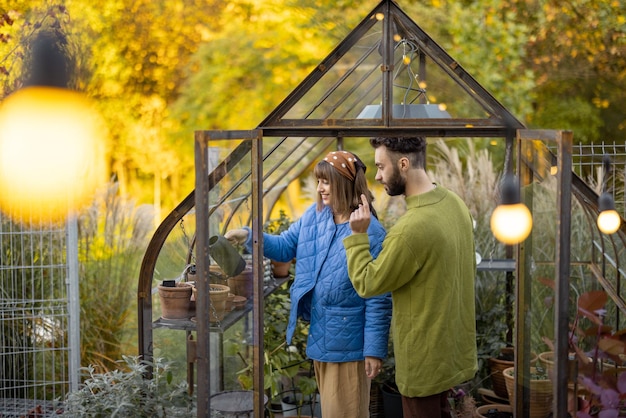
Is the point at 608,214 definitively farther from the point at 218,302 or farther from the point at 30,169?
the point at 30,169

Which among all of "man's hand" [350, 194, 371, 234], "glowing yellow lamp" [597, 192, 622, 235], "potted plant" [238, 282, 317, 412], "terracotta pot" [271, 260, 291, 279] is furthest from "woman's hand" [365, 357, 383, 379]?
"terracotta pot" [271, 260, 291, 279]

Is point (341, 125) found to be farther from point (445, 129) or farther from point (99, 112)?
point (99, 112)

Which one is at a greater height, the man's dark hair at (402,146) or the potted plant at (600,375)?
the man's dark hair at (402,146)

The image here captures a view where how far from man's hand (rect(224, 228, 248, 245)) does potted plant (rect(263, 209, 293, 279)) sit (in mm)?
1091

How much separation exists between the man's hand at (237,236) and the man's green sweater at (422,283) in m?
0.49

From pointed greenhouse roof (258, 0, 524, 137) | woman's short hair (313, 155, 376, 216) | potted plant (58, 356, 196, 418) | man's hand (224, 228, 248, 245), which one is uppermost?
pointed greenhouse roof (258, 0, 524, 137)

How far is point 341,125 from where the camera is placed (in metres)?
3.34

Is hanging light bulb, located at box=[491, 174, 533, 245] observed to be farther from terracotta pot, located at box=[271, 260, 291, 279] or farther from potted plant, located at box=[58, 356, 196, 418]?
terracotta pot, located at box=[271, 260, 291, 279]

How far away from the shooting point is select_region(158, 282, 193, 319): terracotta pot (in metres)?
3.50

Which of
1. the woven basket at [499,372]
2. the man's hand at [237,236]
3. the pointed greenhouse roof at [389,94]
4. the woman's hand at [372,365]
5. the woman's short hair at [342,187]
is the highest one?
the pointed greenhouse roof at [389,94]

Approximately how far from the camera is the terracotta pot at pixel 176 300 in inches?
138

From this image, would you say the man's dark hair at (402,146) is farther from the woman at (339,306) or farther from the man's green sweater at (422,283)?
the woman at (339,306)

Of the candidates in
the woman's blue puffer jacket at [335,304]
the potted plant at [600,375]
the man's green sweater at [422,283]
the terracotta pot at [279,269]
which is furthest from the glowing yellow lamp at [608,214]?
the terracotta pot at [279,269]

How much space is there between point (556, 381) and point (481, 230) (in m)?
3.39
